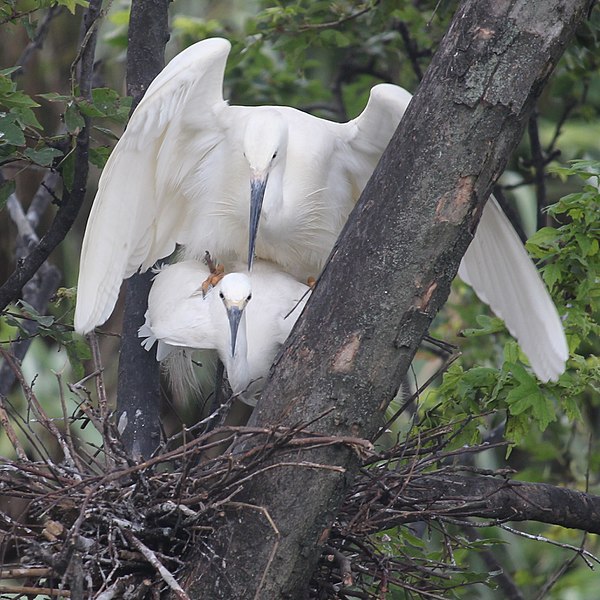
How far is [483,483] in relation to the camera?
326 centimetres

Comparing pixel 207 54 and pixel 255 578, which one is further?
pixel 207 54

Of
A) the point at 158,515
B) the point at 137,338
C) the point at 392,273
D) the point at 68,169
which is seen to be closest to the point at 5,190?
the point at 68,169

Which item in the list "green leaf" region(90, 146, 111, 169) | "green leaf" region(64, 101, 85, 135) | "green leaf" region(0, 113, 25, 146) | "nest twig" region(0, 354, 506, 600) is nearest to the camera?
"nest twig" region(0, 354, 506, 600)

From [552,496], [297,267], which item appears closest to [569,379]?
[552,496]

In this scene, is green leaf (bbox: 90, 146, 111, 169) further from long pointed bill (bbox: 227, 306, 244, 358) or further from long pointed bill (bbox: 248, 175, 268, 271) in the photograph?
long pointed bill (bbox: 227, 306, 244, 358)

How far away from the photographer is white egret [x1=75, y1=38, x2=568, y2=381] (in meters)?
3.46

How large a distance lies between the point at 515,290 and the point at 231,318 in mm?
942

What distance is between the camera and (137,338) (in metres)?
3.99

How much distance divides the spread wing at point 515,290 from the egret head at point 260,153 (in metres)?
0.74

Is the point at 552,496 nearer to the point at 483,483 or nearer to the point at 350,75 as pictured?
the point at 483,483

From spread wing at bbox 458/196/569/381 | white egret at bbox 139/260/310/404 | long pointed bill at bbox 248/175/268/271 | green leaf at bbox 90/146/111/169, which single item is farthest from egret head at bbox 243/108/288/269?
spread wing at bbox 458/196/569/381

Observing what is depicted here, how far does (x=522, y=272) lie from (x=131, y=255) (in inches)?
54.7

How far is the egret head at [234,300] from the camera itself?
134 inches

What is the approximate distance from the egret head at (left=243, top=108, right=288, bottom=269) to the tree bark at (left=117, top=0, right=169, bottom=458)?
1.80 ft
